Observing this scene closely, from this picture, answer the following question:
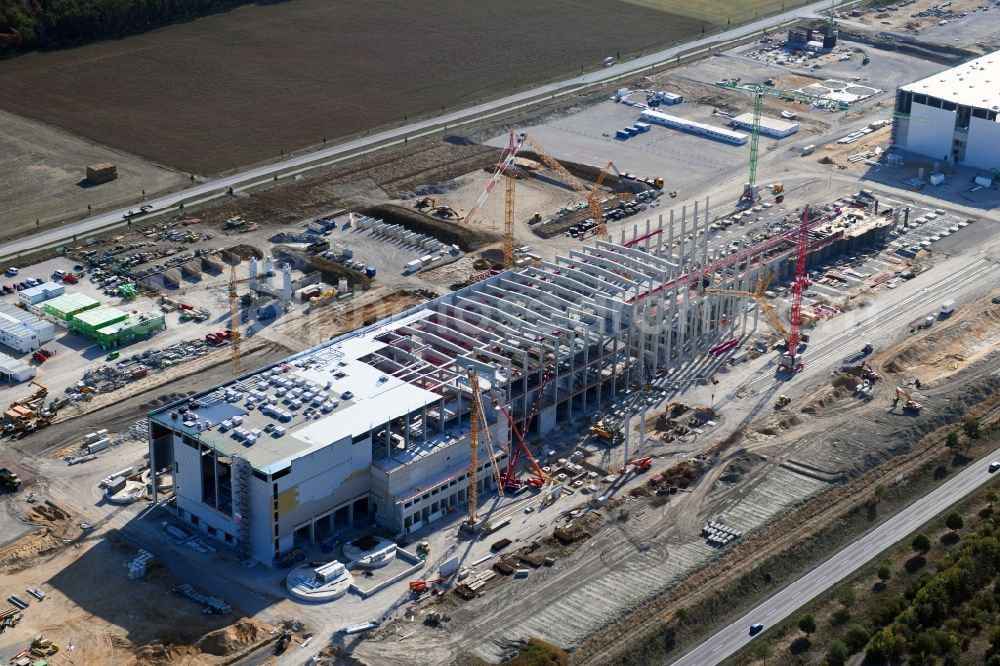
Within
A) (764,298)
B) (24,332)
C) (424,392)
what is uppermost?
(424,392)

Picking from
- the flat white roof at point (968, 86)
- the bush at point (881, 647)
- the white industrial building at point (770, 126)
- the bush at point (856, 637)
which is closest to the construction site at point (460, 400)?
the bush at point (856, 637)

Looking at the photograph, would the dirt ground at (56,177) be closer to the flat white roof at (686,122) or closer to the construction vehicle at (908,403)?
the flat white roof at (686,122)

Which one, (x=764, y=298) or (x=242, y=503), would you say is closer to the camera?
(x=242, y=503)

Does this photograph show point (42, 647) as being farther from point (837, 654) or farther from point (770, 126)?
point (770, 126)

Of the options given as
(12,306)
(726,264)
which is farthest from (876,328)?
(12,306)

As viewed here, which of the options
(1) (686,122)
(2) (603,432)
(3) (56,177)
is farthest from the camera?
(1) (686,122)

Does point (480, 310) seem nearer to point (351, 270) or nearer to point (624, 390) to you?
point (624, 390)

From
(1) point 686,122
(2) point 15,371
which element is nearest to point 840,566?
(2) point 15,371
